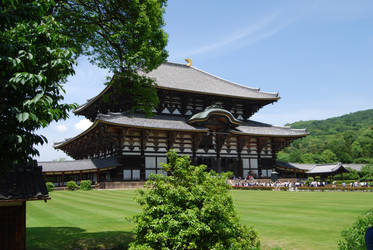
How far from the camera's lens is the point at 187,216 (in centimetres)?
675

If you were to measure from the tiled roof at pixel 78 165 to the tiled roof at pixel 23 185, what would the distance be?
27.4 meters

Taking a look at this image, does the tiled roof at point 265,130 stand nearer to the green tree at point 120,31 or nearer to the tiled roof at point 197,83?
the tiled roof at point 197,83

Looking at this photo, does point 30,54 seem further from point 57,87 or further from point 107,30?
point 107,30

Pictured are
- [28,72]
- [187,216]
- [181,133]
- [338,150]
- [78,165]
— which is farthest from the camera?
[338,150]

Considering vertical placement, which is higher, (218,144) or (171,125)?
(171,125)

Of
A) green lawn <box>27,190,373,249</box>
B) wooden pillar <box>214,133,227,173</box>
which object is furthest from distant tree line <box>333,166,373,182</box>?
green lawn <box>27,190,373,249</box>

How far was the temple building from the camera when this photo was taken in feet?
121

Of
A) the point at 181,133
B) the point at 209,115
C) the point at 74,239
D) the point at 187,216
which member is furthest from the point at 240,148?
the point at 187,216

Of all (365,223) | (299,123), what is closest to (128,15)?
(365,223)

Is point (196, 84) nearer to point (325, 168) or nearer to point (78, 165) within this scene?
point (78, 165)

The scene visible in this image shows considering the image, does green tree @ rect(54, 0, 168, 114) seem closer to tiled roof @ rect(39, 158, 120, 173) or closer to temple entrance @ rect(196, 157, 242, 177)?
tiled roof @ rect(39, 158, 120, 173)

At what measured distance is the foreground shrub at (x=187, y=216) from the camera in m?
Result: 6.68

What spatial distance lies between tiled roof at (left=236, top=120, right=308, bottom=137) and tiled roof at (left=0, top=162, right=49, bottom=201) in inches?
1432

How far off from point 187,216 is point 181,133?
3358cm
